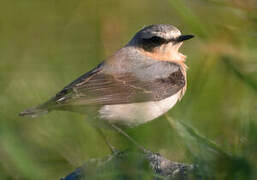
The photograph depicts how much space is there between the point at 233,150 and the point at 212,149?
0.39ft

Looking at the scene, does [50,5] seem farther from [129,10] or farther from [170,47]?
[170,47]

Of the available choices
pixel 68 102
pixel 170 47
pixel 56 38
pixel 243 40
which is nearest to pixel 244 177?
pixel 243 40

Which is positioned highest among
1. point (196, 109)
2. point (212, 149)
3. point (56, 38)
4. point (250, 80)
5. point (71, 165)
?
point (250, 80)

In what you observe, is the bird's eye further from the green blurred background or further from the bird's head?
the green blurred background

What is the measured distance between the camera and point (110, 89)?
16.2 ft

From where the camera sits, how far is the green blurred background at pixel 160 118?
2031mm

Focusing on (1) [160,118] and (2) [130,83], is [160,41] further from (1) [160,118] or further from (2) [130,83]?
(1) [160,118]

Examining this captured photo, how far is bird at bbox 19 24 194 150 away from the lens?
4430 millimetres

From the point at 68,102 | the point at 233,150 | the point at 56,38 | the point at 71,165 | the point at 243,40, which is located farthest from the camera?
the point at 56,38

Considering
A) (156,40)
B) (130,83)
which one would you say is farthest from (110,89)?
(156,40)

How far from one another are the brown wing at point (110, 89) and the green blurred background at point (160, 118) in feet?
0.54

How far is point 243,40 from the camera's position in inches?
145

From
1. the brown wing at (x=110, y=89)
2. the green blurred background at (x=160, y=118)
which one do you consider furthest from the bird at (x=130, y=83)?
the green blurred background at (x=160, y=118)

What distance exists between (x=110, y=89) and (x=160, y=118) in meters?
0.78
